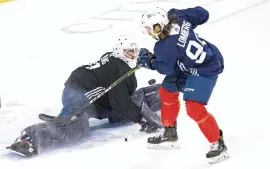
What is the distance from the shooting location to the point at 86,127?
157 inches

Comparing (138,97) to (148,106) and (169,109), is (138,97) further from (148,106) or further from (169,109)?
(169,109)

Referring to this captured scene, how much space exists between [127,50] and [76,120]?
0.55 metres

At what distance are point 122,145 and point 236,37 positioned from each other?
287cm

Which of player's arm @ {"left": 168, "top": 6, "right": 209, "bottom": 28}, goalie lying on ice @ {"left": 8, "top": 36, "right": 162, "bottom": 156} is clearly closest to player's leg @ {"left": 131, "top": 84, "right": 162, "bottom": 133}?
goalie lying on ice @ {"left": 8, "top": 36, "right": 162, "bottom": 156}

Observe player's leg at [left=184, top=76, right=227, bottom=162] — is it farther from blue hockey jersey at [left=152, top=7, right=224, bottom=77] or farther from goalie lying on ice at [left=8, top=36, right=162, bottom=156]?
goalie lying on ice at [left=8, top=36, right=162, bottom=156]

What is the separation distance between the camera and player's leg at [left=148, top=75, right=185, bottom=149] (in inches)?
145

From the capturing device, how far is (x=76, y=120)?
3898 millimetres

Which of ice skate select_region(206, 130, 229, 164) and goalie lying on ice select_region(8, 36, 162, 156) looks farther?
goalie lying on ice select_region(8, 36, 162, 156)

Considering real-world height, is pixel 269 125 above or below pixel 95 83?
below

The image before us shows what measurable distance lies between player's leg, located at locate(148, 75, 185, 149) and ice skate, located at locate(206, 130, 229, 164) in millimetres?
306

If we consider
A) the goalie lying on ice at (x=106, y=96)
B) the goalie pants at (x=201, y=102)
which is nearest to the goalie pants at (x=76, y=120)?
the goalie lying on ice at (x=106, y=96)

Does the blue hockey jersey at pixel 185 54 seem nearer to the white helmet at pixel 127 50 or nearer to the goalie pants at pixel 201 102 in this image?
the goalie pants at pixel 201 102
